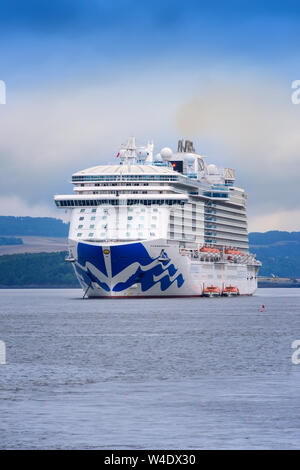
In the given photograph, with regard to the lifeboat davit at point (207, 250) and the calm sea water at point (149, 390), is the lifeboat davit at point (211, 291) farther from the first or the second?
the calm sea water at point (149, 390)

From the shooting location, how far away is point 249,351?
5941 centimetres

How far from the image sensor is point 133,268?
11762cm

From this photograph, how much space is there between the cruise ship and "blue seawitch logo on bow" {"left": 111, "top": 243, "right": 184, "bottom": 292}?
8 centimetres

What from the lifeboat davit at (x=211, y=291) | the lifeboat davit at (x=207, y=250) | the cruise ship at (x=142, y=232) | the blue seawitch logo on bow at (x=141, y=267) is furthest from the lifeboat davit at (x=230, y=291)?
the blue seawitch logo on bow at (x=141, y=267)

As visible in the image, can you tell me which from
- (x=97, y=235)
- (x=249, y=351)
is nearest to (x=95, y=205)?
(x=97, y=235)

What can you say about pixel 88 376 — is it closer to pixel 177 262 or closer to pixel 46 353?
pixel 46 353

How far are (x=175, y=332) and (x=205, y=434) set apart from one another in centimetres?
4412

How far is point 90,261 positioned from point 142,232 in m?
7.72

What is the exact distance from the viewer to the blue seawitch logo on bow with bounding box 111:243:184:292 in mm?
116062

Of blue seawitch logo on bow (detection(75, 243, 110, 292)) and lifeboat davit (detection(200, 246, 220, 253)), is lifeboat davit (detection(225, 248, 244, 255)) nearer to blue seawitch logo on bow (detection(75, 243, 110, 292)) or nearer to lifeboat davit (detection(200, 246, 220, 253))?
lifeboat davit (detection(200, 246, 220, 253))

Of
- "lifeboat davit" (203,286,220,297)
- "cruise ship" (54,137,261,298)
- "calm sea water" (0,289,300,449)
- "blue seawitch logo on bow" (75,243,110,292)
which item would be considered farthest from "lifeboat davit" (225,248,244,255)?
"calm sea water" (0,289,300,449)

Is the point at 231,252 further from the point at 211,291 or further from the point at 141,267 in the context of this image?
the point at 141,267

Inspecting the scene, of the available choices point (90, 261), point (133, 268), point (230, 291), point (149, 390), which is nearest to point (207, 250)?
point (230, 291)
